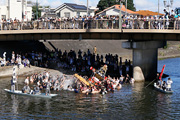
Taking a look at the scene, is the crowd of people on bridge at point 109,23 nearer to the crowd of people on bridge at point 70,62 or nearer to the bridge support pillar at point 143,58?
the bridge support pillar at point 143,58

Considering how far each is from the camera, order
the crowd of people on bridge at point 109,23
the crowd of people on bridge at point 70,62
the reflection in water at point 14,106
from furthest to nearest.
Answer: the crowd of people on bridge at point 70,62, the crowd of people on bridge at point 109,23, the reflection in water at point 14,106

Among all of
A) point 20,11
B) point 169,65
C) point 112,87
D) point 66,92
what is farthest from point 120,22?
point 20,11

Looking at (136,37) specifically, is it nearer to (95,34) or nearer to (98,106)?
(95,34)

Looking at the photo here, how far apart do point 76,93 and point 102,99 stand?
4.06 m

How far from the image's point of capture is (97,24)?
43.1 meters

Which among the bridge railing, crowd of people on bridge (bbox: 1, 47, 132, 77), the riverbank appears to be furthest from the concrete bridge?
the riverbank

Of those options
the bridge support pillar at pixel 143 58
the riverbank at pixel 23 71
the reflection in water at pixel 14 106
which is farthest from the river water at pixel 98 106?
the riverbank at pixel 23 71

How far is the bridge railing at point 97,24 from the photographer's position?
40500 millimetres

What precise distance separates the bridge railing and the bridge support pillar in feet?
12.9

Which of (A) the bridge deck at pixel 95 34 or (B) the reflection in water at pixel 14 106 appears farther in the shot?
(A) the bridge deck at pixel 95 34

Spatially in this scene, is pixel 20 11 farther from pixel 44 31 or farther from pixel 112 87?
pixel 112 87

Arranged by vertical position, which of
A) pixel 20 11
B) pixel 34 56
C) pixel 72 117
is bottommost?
pixel 72 117

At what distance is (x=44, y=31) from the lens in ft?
151

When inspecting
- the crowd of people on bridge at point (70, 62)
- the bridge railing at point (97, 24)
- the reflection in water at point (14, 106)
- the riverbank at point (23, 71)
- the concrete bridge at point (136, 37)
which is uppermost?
the bridge railing at point (97, 24)
